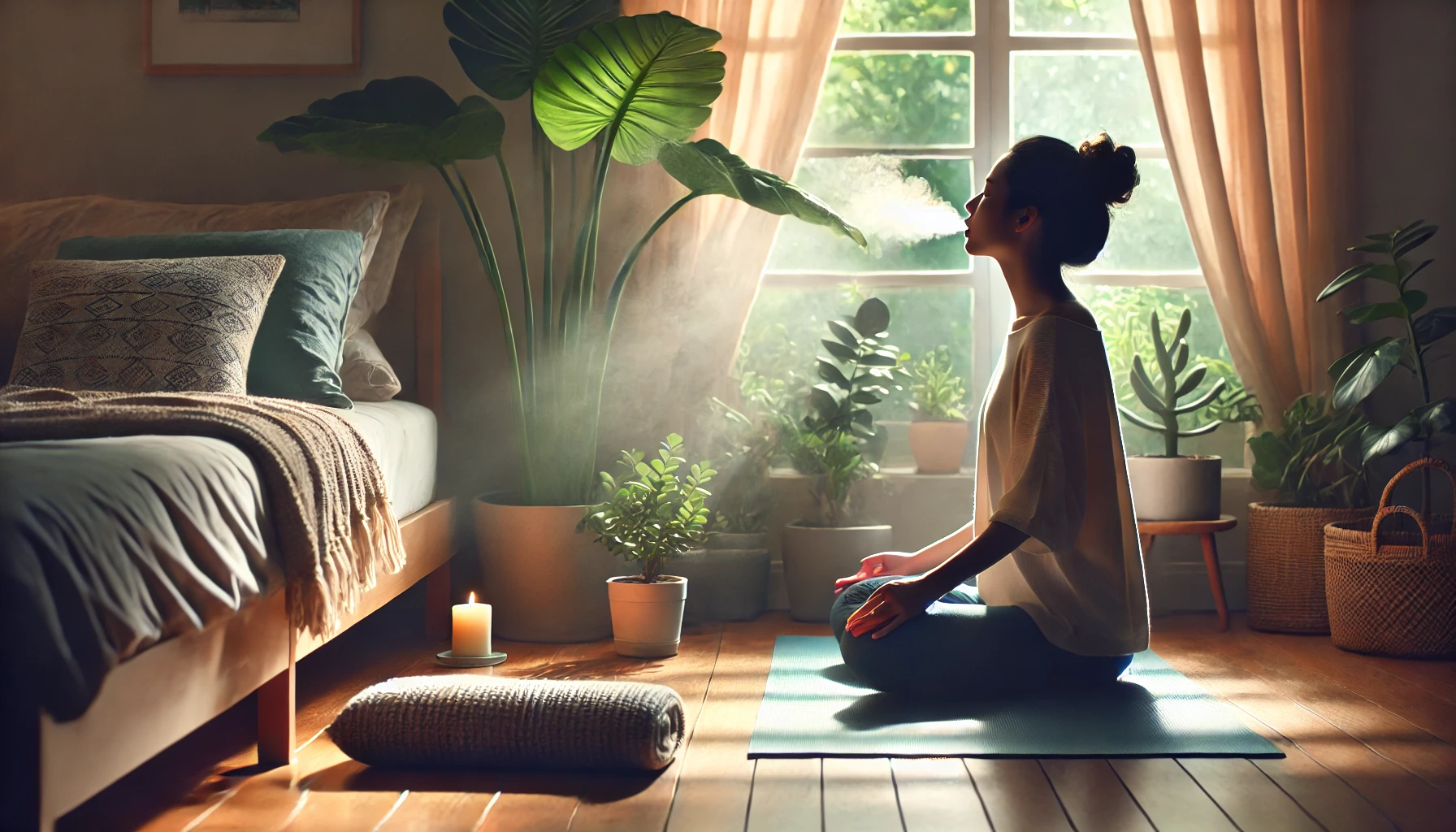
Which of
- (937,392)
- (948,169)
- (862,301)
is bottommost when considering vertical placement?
(937,392)

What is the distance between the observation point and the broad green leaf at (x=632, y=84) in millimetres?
2439

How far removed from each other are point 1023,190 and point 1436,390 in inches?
71.2

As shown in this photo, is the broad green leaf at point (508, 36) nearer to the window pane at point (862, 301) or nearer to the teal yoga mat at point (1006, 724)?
the window pane at point (862, 301)

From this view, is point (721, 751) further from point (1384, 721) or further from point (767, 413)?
point (767, 413)

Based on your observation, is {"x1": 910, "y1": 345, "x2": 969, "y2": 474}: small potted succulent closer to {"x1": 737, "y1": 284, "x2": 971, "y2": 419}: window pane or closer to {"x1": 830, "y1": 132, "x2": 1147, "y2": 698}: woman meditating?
{"x1": 737, "y1": 284, "x2": 971, "y2": 419}: window pane

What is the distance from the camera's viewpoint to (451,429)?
3105 millimetres

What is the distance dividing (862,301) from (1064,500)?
143cm

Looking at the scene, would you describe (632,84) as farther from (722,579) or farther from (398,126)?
(722,579)

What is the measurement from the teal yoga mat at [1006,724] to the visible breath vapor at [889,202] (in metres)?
1.43

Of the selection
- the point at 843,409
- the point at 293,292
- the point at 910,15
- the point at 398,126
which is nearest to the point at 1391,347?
the point at 843,409

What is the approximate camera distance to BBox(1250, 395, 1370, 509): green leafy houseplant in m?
2.84

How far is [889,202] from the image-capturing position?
10.5 ft

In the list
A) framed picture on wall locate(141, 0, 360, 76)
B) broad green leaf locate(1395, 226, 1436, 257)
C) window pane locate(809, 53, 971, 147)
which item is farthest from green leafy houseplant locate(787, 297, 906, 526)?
framed picture on wall locate(141, 0, 360, 76)

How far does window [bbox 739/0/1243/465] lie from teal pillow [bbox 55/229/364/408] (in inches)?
46.0
